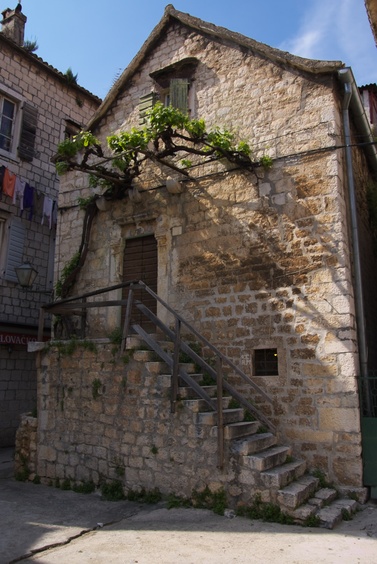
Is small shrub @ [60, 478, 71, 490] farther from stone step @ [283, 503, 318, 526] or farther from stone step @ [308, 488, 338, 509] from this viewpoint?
stone step @ [308, 488, 338, 509]

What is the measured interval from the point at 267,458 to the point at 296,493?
1.56ft

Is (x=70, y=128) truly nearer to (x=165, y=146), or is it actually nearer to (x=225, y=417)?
(x=165, y=146)

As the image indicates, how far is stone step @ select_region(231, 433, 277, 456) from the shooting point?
5.02 metres

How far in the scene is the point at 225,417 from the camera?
553 cm

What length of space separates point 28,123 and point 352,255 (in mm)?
8911

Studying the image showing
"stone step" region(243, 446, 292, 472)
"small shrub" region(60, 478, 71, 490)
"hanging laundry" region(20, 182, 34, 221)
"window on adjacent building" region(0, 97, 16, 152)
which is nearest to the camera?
"stone step" region(243, 446, 292, 472)

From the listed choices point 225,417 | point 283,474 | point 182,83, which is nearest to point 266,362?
point 225,417

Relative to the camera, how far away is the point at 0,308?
10.4 metres

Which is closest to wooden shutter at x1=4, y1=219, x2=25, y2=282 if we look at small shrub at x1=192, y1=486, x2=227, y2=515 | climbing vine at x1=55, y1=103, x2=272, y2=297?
climbing vine at x1=55, y1=103, x2=272, y2=297

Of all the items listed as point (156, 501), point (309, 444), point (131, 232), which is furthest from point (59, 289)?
point (309, 444)

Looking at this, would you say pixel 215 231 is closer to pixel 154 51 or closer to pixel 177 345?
pixel 177 345

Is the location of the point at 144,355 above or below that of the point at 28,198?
below

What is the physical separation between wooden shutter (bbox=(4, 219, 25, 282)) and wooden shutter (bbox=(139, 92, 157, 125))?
4210mm

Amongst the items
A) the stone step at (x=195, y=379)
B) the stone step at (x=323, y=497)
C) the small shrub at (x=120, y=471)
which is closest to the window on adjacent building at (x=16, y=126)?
the stone step at (x=195, y=379)
